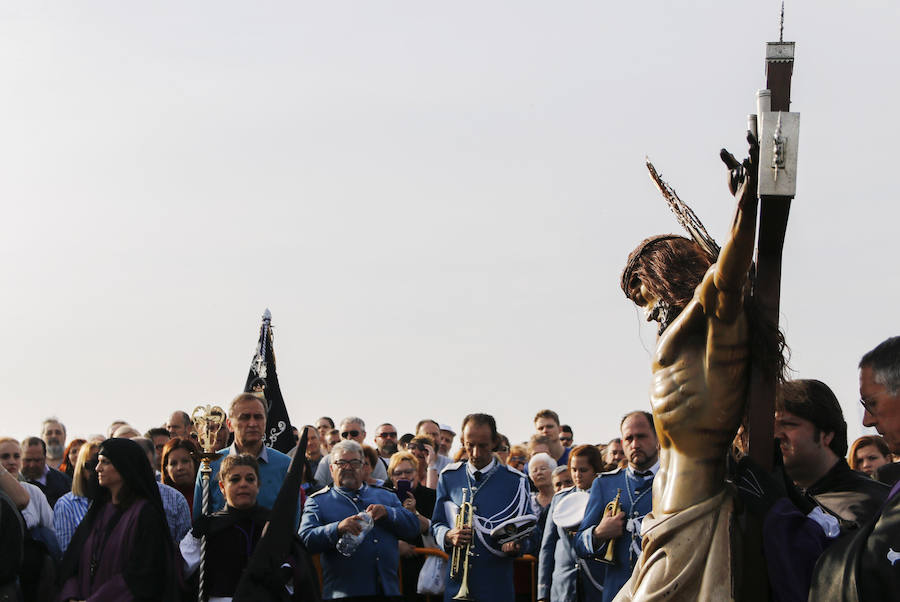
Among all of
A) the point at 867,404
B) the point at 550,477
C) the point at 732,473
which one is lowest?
the point at 550,477

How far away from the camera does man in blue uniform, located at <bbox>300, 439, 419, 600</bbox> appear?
8977mm

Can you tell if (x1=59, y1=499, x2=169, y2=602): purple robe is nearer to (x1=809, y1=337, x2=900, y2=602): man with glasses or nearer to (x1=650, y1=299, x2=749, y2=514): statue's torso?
(x1=650, y1=299, x2=749, y2=514): statue's torso

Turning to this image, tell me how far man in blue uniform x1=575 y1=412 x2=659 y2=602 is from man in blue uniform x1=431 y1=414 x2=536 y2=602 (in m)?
1.08

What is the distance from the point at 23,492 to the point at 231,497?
1.87m

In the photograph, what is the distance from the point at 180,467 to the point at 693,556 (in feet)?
20.8

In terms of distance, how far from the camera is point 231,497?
795 cm

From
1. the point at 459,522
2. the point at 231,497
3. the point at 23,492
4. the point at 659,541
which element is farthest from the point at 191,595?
the point at 659,541

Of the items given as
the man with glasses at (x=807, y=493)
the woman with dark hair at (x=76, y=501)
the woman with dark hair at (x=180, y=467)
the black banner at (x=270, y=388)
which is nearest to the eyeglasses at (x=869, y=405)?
the man with glasses at (x=807, y=493)

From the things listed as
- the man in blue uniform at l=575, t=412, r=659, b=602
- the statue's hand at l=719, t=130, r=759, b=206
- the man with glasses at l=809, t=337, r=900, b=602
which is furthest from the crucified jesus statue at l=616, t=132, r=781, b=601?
the man in blue uniform at l=575, t=412, r=659, b=602

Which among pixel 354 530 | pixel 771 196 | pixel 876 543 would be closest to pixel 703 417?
pixel 771 196

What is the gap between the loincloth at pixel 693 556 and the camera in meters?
4.02

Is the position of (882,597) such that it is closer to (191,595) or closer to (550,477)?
(191,595)

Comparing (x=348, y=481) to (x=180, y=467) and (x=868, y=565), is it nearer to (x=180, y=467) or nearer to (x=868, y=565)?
(x=180, y=467)

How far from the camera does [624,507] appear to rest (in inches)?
322
